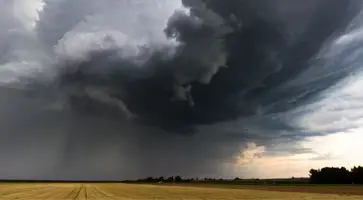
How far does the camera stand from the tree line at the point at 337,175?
6314 inches

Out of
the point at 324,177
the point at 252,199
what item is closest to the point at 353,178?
the point at 324,177

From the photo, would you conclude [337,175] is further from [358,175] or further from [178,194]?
[178,194]

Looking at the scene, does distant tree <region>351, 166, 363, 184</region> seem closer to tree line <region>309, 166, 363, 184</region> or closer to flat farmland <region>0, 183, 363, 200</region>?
tree line <region>309, 166, 363, 184</region>

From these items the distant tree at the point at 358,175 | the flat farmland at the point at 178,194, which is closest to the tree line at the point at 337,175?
the distant tree at the point at 358,175

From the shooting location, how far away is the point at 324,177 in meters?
171

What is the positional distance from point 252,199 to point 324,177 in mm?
133563

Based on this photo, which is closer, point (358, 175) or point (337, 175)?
point (358, 175)

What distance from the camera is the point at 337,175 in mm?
167750

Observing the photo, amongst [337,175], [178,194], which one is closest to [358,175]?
[337,175]

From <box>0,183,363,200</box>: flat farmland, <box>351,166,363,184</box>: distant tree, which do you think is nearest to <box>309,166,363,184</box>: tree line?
<box>351,166,363,184</box>: distant tree

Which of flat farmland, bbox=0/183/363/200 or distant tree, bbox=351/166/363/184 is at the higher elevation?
distant tree, bbox=351/166/363/184

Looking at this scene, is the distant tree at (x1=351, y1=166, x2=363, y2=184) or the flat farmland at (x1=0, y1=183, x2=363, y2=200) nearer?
the flat farmland at (x1=0, y1=183, x2=363, y2=200)

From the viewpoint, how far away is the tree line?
16038cm

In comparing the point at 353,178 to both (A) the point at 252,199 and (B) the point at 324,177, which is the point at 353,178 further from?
(A) the point at 252,199
